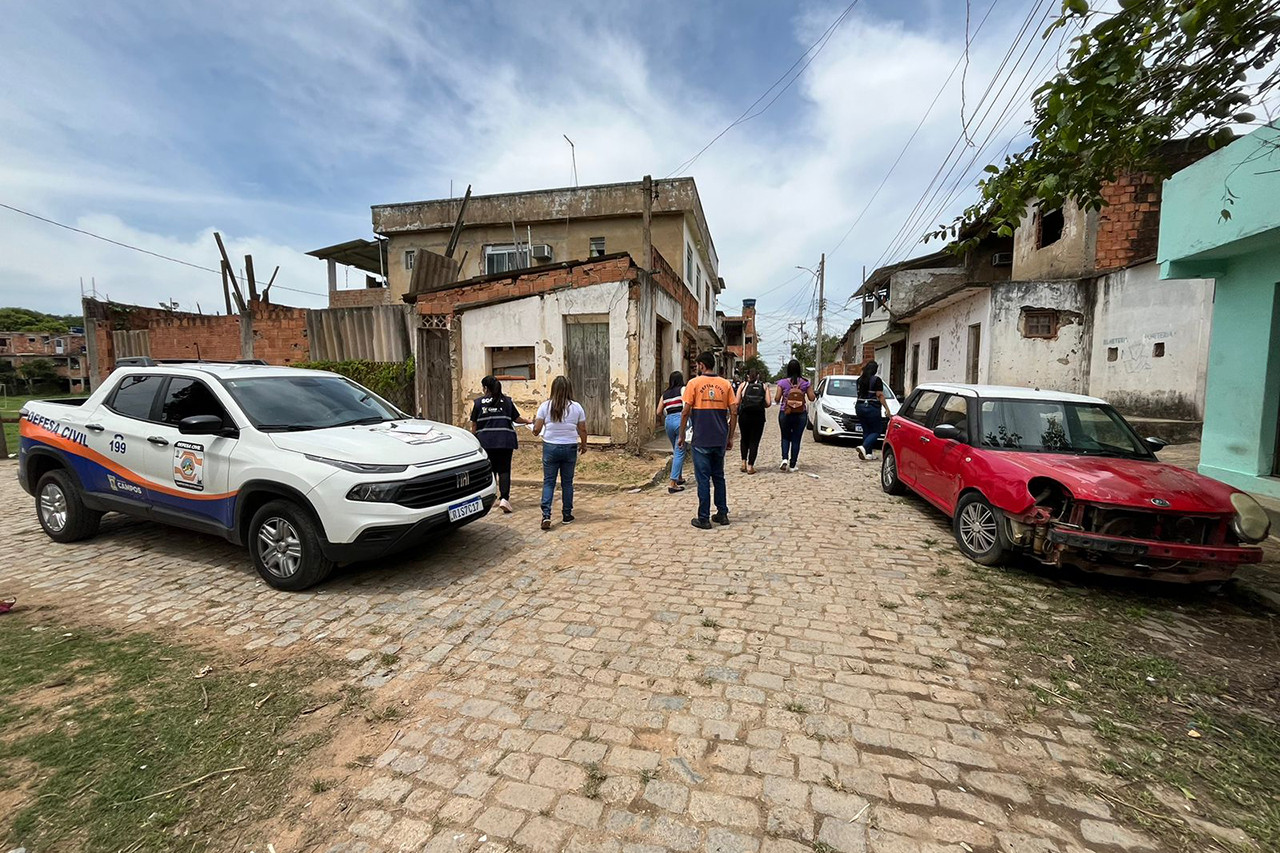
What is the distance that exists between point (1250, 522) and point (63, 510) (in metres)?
10.3

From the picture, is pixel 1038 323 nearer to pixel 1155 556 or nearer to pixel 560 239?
pixel 1155 556

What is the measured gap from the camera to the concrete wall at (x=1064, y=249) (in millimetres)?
13398

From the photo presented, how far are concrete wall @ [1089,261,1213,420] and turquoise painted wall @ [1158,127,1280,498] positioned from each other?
5059 mm

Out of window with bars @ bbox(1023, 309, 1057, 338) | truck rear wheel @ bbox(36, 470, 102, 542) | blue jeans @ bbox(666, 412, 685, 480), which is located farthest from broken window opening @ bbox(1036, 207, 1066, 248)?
truck rear wheel @ bbox(36, 470, 102, 542)

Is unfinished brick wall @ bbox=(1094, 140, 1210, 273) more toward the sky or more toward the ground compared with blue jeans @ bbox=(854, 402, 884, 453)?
more toward the sky

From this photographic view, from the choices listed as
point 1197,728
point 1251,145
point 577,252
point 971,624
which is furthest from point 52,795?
point 577,252

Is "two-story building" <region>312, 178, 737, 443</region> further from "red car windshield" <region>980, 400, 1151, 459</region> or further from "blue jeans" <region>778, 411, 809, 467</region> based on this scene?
"red car windshield" <region>980, 400, 1151, 459</region>

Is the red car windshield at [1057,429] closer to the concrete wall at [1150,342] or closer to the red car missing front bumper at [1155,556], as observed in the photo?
the red car missing front bumper at [1155,556]

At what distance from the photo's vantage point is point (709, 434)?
5828mm

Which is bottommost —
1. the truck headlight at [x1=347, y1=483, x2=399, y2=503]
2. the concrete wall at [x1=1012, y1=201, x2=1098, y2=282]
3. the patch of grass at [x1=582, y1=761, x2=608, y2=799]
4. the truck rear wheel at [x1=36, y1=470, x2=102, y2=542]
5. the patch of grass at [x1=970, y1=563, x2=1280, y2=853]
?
the patch of grass at [x1=582, y1=761, x2=608, y2=799]

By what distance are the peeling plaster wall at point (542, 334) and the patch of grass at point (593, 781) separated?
25.9ft

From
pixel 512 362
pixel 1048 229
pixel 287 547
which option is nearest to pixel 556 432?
pixel 287 547

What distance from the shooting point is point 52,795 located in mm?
2209

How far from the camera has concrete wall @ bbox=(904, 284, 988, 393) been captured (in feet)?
47.5
